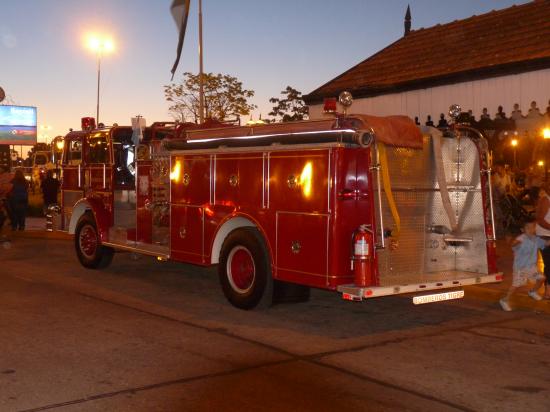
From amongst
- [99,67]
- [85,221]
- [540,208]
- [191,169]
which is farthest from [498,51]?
[99,67]

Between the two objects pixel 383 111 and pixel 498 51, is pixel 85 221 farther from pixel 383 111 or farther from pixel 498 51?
pixel 498 51

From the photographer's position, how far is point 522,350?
24.2ft

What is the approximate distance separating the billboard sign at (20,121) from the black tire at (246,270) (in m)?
37.5

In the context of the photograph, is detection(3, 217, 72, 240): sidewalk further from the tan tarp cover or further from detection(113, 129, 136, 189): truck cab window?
the tan tarp cover

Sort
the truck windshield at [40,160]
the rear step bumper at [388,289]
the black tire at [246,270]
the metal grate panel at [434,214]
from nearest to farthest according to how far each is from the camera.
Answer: the rear step bumper at [388,289], the metal grate panel at [434,214], the black tire at [246,270], the truck windshield at [40,160]

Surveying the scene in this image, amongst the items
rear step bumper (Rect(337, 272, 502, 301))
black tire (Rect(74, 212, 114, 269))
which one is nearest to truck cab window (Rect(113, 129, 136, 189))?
black tire (Rect(74, 212, 114, 269))

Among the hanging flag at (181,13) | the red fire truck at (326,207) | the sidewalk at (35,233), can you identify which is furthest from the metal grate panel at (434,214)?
the hanging flag at (181,13)

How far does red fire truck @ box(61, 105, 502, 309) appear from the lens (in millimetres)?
7941

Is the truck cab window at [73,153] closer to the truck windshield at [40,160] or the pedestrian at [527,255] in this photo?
the pedestrian at [527,255]

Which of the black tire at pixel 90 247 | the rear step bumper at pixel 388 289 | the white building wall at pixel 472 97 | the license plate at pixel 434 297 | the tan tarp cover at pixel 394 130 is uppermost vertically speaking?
the white building wall at pixel 472 97

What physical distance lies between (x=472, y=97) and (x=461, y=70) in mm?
603

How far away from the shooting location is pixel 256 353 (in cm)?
711

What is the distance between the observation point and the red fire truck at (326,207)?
26.1 ft

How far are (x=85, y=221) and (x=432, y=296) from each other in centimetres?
681
